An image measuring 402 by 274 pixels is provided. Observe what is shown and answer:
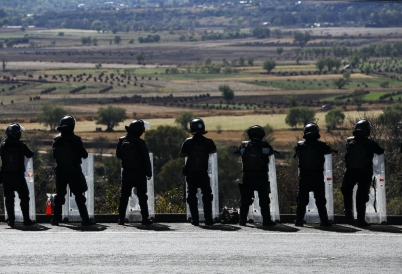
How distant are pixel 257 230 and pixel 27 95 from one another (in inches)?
6271

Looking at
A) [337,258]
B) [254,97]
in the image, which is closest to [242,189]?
[337,258]

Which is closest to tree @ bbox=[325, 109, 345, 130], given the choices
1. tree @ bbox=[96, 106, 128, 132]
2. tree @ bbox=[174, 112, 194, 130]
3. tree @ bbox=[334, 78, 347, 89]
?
tree @ bbox=[174, 112, 194, 130]

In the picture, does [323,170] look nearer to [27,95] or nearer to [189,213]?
[189,213]

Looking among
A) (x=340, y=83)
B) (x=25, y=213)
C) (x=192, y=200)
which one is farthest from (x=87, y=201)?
(x=340, y=83)

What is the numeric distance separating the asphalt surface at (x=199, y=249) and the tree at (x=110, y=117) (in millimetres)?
111465

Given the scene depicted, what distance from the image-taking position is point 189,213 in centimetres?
1566

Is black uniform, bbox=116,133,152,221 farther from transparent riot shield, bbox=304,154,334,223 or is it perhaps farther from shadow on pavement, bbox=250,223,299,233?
transparent riot shield, bbox=304,154,334,223

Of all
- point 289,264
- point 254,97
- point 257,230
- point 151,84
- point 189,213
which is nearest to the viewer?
point 289,264

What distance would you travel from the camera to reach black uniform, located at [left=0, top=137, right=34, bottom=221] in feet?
49.6

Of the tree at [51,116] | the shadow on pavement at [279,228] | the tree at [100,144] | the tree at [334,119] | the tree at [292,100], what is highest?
the tree at [292,100]

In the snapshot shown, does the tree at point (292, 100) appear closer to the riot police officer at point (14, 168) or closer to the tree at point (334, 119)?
the tree at point (334, 119)

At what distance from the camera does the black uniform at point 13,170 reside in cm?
1513

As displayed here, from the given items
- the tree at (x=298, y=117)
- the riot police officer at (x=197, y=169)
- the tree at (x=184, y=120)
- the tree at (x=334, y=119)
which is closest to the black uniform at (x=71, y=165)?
the riot police officer at (x=197, y=169)

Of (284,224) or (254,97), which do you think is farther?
(254,97)
